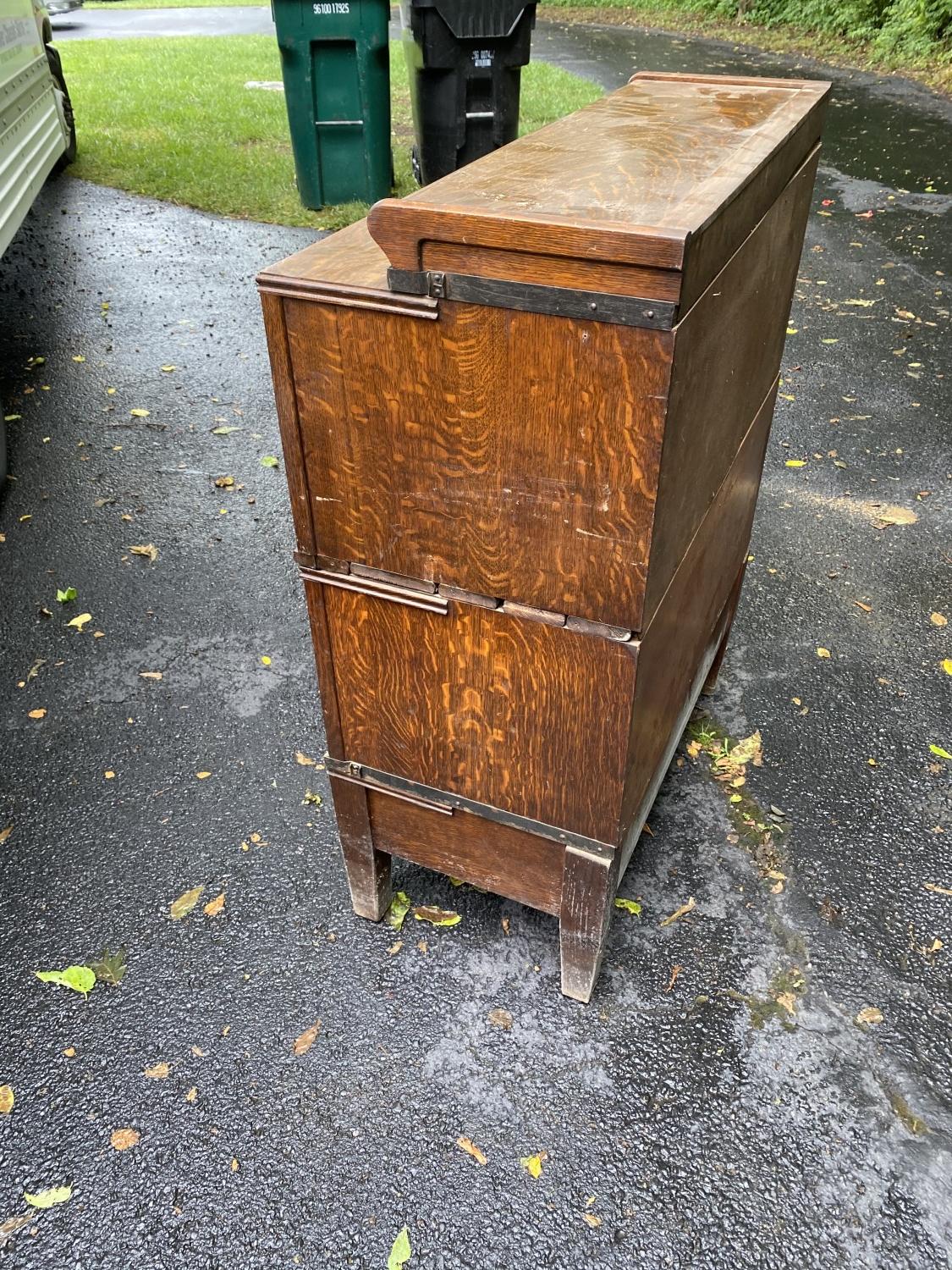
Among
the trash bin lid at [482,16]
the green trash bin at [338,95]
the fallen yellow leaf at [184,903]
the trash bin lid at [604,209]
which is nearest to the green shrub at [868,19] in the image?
the trash bin lid at [482,16]

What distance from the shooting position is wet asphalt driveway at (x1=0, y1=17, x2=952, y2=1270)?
192 cm

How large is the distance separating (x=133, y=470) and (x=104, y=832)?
235 centimetres

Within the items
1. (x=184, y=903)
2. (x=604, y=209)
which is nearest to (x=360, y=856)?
(x=184, y=903)

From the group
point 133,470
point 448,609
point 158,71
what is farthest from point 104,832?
point 158,71

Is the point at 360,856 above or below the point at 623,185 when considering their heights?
below

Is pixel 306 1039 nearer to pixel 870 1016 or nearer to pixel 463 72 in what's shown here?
pixel 870 1016

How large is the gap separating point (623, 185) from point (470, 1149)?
191cm

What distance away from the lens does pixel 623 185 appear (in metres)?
1.58

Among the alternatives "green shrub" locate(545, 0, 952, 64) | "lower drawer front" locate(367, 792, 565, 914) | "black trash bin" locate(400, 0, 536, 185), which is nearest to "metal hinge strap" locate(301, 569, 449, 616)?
"lower drawer front" locate(367, 792, 565, 914)

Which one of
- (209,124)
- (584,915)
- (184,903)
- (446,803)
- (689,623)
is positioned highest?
(689,623)

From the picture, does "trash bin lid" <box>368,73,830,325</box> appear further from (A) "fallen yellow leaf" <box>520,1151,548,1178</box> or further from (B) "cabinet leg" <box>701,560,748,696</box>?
(A) "fallen yellow leaf" <box>520,1151,548,1178</box>

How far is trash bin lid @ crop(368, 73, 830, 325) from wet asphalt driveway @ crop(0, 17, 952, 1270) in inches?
38.6

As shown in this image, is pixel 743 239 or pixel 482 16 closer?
pixel 743 239

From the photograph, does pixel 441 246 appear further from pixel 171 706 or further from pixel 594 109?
pixel 171 706
